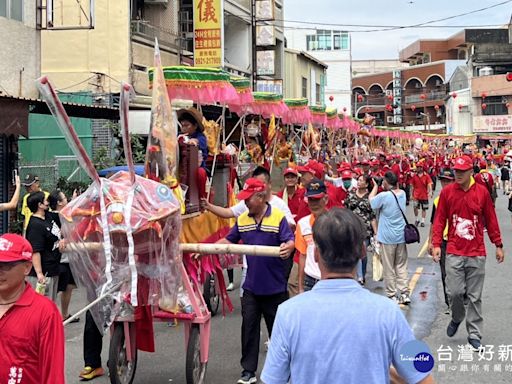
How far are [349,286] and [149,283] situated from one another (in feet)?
9.75

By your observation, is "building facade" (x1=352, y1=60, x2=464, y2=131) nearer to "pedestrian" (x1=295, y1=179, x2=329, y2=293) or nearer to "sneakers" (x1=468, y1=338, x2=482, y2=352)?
"sneakers" (x1=468, y1=338, x2=482, y2=352)

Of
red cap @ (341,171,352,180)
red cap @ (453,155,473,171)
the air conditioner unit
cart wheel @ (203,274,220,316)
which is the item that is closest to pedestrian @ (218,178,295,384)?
red cap @ (453,155,473,171)

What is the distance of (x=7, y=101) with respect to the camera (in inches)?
404

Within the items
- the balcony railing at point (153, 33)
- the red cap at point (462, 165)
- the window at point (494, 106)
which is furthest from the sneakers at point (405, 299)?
the window at point (494, 106)

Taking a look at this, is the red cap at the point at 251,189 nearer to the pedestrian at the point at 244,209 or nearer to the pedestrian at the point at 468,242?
the pedestrian at the point at 244,209

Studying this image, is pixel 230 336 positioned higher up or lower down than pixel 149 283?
lower down

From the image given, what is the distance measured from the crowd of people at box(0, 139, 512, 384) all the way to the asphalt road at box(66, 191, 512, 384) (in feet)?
0.93

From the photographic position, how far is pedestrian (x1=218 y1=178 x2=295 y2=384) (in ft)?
19.6

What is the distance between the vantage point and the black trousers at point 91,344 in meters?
6.27

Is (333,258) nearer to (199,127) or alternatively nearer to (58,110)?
(58,110)

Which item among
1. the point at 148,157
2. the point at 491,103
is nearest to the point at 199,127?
the point at 148,157

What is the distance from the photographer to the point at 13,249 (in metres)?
3.29

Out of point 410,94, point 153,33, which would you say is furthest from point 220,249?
point 410,94

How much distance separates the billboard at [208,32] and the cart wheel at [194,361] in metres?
17.9
